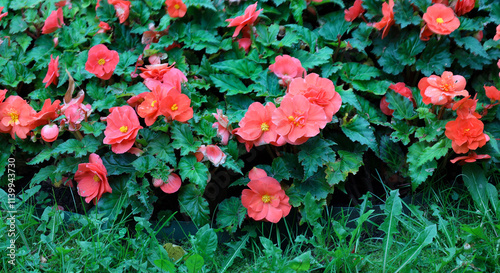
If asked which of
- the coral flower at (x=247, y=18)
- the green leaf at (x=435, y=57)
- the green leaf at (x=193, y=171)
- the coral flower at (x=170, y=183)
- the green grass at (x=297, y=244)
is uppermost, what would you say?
the coral flower at (x=247, y=18)

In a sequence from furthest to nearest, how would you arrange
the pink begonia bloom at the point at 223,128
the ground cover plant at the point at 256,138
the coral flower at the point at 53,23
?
the coral flower at the point at 53,23
the pink begonia bloom at the point at 223,128
the ground cover plant at the point at 256,138

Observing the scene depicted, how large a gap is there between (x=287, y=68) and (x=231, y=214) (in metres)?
0.71

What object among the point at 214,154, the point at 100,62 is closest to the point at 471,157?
the point at 214,154

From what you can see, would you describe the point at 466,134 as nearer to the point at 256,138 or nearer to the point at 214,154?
the point at 256,138

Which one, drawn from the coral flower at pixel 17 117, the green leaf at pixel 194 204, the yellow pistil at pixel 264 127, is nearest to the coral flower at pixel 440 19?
the yellow pistil at pixel 264 127

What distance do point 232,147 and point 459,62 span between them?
4.13 feet

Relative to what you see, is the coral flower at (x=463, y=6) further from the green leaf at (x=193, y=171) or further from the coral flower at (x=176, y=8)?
the green leaf at (x=193, y=171)

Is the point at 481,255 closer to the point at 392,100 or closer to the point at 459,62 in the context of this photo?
the point at 392,100

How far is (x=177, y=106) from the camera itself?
70.6 inches

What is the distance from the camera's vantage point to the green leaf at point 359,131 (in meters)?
1.83

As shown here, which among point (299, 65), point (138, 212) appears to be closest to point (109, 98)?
point (138, 212)

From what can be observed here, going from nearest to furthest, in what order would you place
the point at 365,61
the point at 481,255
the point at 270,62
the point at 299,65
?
the point at 481,255
the point at 299,65
the point at 270,62
the point at 365,61

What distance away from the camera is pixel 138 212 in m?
1.82

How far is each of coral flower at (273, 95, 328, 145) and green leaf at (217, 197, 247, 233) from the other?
395 mm
